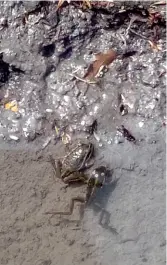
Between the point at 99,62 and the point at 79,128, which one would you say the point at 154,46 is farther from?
the point at 79,128

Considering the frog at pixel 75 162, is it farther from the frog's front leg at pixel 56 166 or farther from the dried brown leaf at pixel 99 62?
the dried brown leaf at pixel 99 62

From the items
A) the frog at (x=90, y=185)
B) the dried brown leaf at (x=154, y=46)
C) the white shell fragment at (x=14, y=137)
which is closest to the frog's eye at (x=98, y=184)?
the frog at (x=90, y=185)

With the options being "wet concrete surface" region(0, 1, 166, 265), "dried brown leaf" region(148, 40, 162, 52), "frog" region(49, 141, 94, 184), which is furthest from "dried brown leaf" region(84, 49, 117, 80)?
"frog" region(49, 141, 94, 184)

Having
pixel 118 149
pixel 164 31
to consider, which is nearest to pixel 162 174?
pixel 118 149

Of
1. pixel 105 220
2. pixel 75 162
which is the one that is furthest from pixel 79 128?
pixel 105 220

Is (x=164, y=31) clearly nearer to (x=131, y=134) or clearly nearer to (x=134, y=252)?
(x=131, y=134)

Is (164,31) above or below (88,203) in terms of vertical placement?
above
